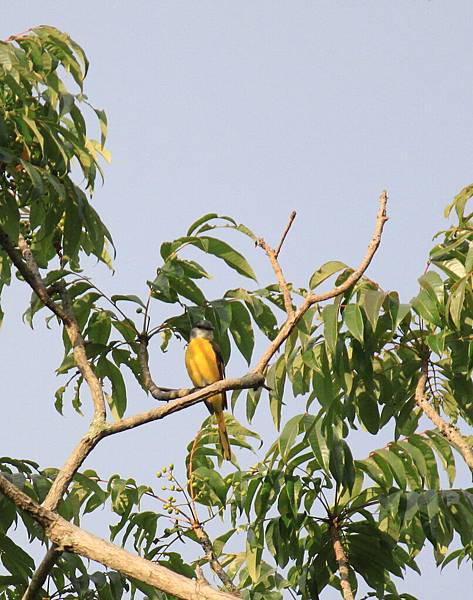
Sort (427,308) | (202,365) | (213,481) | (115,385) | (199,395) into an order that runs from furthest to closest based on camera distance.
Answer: (202,365)
(115,385)
(213,481)
(427,308)
(199,395)

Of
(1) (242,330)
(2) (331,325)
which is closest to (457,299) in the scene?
(2) (331,325)

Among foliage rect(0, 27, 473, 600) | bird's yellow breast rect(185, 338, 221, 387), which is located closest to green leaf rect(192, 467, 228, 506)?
foliage rect(0, 27, 473, 600)

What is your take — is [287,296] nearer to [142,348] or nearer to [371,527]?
[142,348]

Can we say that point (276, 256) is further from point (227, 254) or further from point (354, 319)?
point (227, 254)

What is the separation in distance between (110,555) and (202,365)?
15.3ft

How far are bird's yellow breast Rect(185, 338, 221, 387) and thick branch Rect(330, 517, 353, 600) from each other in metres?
3.40

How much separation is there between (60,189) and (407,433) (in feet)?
7.56

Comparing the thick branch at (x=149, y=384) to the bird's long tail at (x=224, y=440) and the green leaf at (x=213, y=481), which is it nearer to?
the green leaf at (x=213, y=481)

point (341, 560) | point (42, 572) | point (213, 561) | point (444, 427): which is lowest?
point (42, 572)

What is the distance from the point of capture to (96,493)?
199 inches

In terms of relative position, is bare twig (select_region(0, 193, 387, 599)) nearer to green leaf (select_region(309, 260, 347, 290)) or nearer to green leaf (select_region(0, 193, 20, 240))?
green leaf (select_region(0, 193, 20, 240))

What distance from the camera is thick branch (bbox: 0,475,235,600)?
3287mm

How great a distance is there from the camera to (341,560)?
438 cm

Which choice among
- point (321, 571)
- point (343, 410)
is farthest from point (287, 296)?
point (321, 571)
